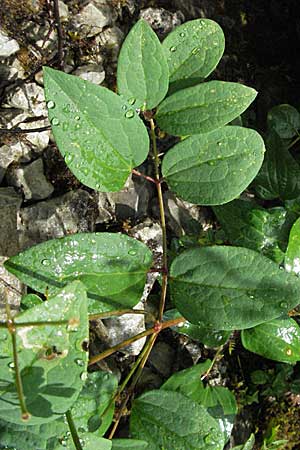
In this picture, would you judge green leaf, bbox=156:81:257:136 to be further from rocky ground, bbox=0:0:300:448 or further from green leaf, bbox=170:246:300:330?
rocky ground, bbox=0:0:300:448

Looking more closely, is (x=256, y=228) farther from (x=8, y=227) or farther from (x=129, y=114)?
(x=8, y=227)

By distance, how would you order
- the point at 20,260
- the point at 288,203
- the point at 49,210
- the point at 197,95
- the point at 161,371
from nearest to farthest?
the point at 20,260
the point at 197,95
the point at 288,203
the point at 49,210
the point at 161,371

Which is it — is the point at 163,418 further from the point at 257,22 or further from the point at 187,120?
the point at 257,22

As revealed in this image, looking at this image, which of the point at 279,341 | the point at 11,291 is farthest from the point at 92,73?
the point at 279,341

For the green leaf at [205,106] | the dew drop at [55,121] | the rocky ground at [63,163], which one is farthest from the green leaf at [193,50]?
the rocky ground at [63,163]

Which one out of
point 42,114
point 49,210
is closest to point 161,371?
point 49,210
